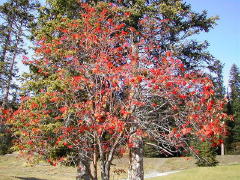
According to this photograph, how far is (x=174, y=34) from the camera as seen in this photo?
1277 cm

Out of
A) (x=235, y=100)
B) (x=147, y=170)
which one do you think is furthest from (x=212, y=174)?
(x=235, y=100)

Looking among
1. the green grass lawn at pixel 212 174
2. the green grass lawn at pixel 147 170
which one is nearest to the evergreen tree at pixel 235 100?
the green grass lawn at pixel 147 170

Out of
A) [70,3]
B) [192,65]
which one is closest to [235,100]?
[192,65]

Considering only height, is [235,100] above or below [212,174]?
above

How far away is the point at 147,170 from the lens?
28.2 metres

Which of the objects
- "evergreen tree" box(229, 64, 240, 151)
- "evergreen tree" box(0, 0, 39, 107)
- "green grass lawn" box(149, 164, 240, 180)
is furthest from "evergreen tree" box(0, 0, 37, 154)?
"evergreen tree" box(229, 64, 240, 151)

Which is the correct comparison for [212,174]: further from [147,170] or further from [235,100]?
[235,100]

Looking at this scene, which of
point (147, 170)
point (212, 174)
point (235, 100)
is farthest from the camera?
point (235, 100)

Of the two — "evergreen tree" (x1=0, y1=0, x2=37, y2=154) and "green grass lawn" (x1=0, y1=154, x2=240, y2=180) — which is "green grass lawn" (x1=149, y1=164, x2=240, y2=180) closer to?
Result: "green grass lawn" (x1=0, y1=154, x2=240, y2=180)

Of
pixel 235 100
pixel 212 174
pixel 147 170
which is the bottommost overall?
pixel 147 170

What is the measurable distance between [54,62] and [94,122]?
4.33 metres

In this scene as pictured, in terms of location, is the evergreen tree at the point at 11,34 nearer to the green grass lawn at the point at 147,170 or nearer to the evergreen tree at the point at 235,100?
the green grass lawn at the point at 147,170

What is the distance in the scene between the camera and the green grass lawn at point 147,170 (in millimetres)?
17969

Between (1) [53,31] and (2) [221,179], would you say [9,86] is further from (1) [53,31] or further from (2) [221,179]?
(2) [221,179]
